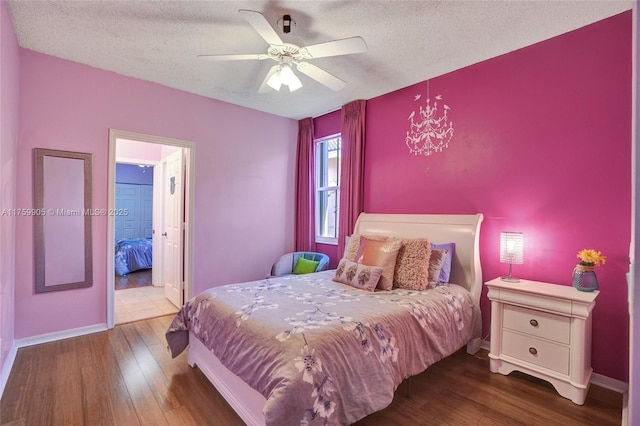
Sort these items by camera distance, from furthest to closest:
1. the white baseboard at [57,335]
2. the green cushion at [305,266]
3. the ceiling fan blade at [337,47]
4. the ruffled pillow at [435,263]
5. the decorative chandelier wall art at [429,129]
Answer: the green cushion at [305,266]
the decorative chandelier wall art at [429,129]
the white baseboard at [57,335]
the ruffled pillow at [435,263]
the ceiling fan blade at [337,47]

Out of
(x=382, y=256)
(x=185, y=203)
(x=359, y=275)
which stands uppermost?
(x=185, y=203)

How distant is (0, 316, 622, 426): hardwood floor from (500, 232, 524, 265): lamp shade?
91 centimetres

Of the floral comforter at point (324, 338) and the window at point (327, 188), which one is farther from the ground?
the window at point (327, 188)

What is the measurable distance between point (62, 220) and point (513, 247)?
415 centimetres

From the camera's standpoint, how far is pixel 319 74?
254 centimetres

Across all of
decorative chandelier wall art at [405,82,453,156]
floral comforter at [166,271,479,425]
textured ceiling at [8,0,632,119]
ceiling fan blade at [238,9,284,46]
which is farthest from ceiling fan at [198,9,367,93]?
floral comforter at [166,271,479,425]

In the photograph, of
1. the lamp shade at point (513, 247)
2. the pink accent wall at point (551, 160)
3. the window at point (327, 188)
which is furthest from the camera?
the window at point (327, 188)

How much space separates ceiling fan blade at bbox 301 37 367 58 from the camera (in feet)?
6.62

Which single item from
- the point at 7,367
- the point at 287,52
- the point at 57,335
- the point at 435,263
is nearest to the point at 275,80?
the point at 287,52

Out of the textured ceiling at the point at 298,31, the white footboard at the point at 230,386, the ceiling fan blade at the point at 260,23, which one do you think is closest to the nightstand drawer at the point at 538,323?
the white footboard at the point at 230,386

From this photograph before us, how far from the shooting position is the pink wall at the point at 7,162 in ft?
7.09

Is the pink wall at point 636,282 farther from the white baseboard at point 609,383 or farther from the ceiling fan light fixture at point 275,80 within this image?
the ceiling fan light fixture at point 275,80

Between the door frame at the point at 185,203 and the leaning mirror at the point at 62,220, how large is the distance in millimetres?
172

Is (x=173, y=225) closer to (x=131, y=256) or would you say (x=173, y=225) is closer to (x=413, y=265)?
(x=131, y=256)
